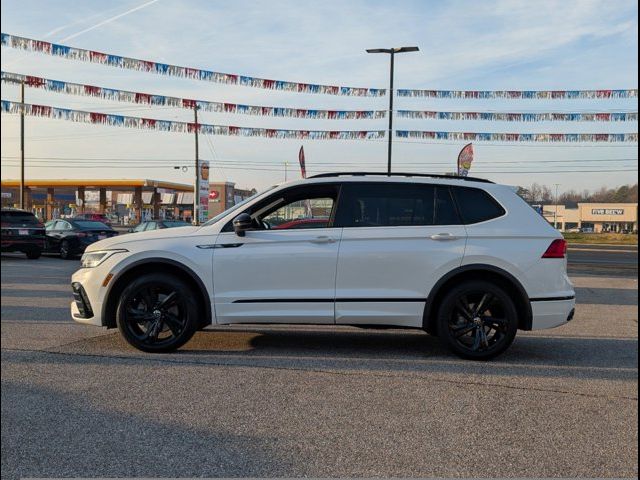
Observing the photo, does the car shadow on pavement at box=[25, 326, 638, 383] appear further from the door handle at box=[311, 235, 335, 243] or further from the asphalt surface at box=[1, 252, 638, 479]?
the door handle at box=[311, 235, 335, 243]

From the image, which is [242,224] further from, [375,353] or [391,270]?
[375,353]

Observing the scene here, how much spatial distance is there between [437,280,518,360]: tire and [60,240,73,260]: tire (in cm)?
1602

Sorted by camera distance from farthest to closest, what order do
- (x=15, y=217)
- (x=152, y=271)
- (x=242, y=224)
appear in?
(x=15, y=217) < (x=152, y=271) < (x=242, y=224)

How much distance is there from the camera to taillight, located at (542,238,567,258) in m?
5.50

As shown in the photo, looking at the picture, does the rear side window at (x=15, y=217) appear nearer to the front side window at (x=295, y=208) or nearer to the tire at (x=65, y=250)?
the front side window at (x=295, y=208)

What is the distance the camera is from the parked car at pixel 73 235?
18.5 m

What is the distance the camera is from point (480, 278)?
5570 mm

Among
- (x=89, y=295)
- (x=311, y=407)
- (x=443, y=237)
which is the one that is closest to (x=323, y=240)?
(x=443, y=237)

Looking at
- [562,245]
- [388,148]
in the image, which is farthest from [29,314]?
[388,148]

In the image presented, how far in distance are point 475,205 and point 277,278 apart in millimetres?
2097

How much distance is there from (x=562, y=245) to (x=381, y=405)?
2.66 m

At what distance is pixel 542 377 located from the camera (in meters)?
4.93

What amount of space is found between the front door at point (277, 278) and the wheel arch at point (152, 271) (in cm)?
14

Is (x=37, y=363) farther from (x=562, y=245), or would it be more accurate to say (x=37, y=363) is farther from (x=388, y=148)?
(x=388, y=148)
